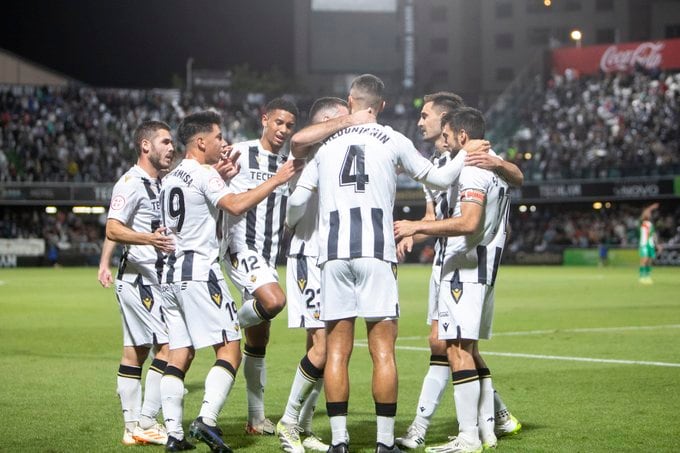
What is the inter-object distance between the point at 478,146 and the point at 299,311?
198 cm

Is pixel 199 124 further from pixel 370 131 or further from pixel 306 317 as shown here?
pixel 306 317

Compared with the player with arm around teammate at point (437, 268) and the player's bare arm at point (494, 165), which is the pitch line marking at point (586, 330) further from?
the player's bare arm at point (494, 165)

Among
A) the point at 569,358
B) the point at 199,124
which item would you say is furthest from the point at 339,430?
the point at 569,358

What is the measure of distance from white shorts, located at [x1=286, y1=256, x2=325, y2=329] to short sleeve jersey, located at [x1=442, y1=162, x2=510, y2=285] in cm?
110

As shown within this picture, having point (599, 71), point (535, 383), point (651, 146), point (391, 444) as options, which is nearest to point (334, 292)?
point (391, 444)

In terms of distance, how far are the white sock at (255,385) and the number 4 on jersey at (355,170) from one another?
2349 millimetres

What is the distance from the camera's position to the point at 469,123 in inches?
306

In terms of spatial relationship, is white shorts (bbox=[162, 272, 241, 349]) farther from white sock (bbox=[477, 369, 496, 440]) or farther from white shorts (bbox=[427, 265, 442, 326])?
white sock (bbox=[477, 369, 496, 440])

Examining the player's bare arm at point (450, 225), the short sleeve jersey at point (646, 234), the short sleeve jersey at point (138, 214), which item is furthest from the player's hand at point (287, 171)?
the short sleeve jersey at point (646, 234)

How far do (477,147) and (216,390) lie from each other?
264cm

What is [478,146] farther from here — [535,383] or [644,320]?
[644,320]

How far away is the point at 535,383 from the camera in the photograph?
11.3 m

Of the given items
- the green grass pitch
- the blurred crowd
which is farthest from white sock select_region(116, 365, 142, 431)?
the blurred crowd

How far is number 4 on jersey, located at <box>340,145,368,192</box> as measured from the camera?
714 centimetres
